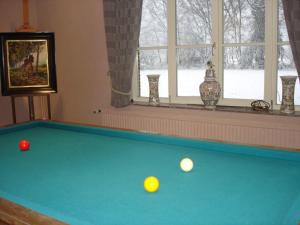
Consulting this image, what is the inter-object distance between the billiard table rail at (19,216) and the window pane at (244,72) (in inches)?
103

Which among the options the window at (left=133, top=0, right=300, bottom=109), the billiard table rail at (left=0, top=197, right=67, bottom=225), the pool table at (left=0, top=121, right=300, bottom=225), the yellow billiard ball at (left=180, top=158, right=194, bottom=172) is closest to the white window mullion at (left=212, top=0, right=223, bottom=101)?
the window at (left=133, top=0, right=300, bottom=109)

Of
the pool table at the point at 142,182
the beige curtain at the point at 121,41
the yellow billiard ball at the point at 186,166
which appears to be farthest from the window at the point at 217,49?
the yellow billiard ball at the point at 186,166

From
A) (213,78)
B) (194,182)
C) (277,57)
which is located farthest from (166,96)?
(194,182)

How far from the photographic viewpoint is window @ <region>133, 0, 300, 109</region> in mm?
3221

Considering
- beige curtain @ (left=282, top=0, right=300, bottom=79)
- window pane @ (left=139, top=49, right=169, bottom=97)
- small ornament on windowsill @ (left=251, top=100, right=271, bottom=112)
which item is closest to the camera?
beige curtain @ (left=282, top=0, right=300, bottom=79)

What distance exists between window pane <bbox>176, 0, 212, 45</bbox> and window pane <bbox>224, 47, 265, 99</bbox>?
30 centimetres

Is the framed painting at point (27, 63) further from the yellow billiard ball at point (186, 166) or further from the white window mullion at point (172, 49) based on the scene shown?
the yellow billiard ball at point (186, 166)

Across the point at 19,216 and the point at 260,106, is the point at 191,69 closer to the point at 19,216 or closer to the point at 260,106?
the point at 260,106

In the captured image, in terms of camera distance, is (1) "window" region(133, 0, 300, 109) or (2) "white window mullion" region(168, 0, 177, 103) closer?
(1) "window" region(133, 0, 300, 109)

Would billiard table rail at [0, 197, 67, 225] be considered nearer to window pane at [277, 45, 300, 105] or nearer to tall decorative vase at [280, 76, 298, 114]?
tall decorative vase at [280, 76, 298, 114]

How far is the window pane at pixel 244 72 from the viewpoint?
3.33m

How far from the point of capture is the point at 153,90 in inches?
151

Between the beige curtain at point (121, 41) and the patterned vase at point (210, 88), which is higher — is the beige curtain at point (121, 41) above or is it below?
above

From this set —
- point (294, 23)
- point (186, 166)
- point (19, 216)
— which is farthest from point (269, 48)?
point (19, 216)
